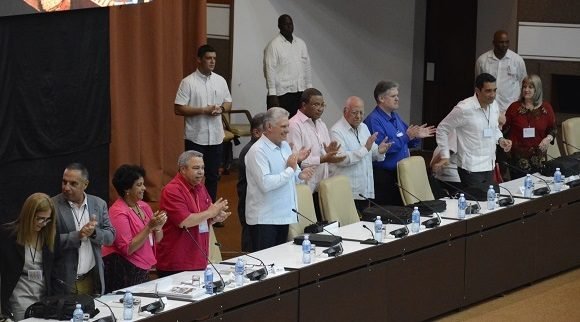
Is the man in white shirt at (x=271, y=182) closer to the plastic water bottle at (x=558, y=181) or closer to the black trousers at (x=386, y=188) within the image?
the black trousers at (x=386, y=188)

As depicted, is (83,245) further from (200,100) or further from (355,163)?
(200,100)

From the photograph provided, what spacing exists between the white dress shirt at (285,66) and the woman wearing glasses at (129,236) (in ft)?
16.3

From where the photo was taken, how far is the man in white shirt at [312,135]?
8789 millimetres

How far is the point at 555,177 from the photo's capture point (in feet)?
32.0

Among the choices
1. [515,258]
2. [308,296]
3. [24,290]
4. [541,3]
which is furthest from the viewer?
[541,3]

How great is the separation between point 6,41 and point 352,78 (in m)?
6.38

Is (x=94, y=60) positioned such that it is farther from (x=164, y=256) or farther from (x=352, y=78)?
(x=352, y=78)

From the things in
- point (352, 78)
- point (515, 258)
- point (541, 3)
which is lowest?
point (515, 258)

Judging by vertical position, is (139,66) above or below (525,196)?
above

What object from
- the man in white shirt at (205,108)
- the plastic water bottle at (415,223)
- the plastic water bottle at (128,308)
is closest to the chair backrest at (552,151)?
the man in white shirt at (205,108)

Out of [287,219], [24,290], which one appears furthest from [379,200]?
[24,290]

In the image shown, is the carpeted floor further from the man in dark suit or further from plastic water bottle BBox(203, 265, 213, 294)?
plastic water bottle BBox(203, 265, 213, 294)

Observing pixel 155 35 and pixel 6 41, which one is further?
pixel 155 35

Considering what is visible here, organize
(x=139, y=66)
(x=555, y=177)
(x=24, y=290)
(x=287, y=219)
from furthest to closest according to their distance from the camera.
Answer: (x=139, y=66) → (x=555, y=177) → (x=287, y=219) → (x=24, y=290)
